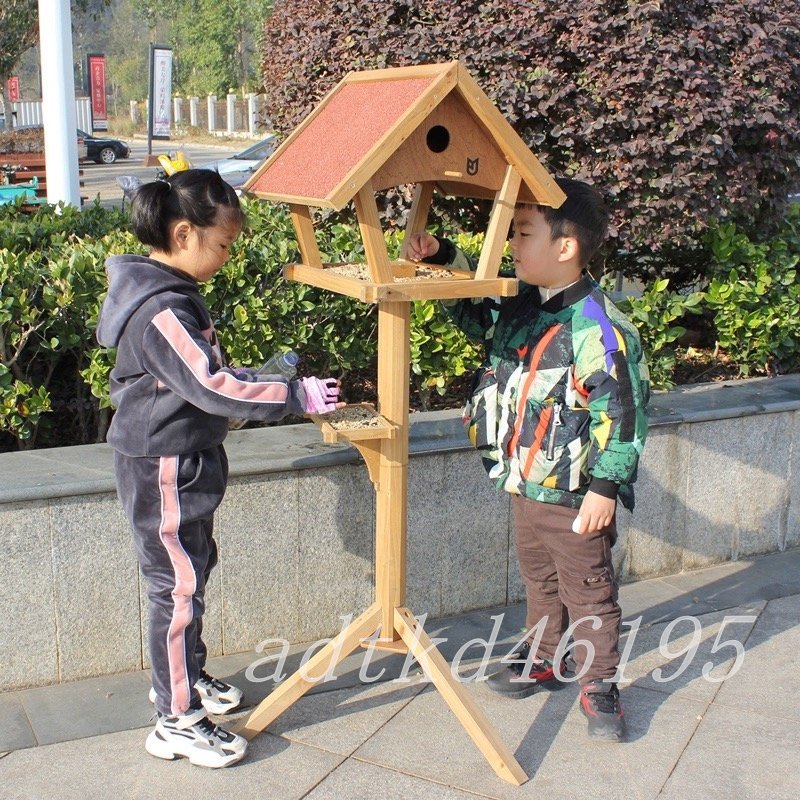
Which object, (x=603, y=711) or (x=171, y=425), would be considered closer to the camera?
(x=171, y=425)

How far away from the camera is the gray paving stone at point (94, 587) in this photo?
3.26 metres

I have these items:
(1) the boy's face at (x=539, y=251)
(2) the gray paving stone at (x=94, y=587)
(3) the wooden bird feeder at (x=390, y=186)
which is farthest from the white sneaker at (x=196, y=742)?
(1) the boy's face at (x=539, y=251)

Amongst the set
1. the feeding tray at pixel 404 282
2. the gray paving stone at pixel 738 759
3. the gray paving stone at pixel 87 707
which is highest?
the feeding tray at pixel 404 282

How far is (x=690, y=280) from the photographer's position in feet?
18.4

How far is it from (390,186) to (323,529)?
1.40 metres

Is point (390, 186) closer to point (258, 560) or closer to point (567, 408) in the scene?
point (567, 408)

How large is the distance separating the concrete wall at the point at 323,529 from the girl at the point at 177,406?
46 cm

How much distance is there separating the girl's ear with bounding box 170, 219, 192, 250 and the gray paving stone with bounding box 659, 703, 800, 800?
77.5 inches

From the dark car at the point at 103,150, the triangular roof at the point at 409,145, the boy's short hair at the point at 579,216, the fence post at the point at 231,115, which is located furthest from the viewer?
the fence post at the point at 231,115

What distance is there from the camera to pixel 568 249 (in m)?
3.02

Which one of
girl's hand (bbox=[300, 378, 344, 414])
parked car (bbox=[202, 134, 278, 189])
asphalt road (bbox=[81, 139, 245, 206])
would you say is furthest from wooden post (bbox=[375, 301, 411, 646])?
asphalt road (bbox=[81, 139, 245, 206])

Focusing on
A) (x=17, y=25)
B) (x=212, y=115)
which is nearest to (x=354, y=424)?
(x=17, y=25)

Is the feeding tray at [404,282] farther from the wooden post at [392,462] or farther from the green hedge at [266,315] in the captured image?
the green hedge at [266,315]

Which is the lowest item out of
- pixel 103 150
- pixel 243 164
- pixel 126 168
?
pixel 243 164
